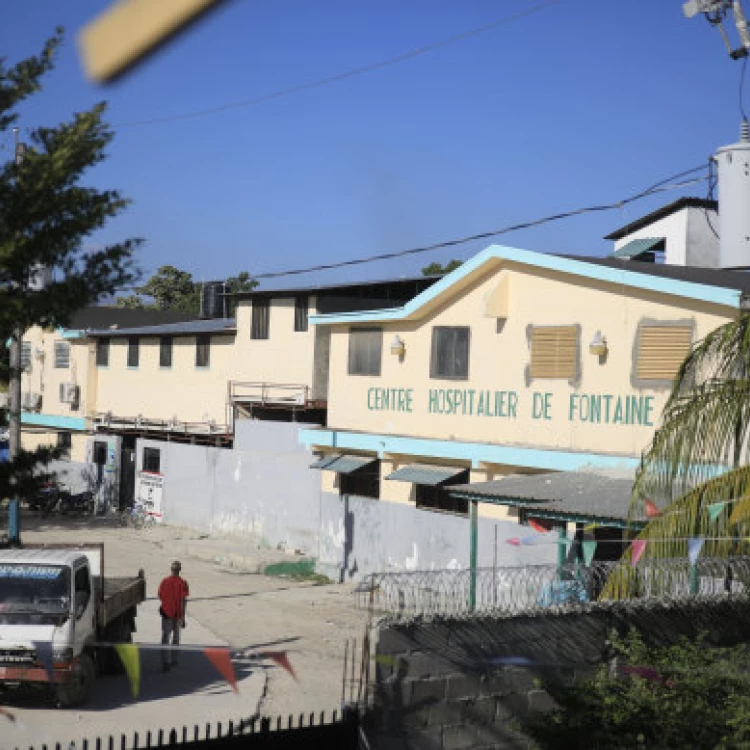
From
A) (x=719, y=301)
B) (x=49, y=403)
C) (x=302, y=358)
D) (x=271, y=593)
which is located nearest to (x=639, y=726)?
(x=719, y=301)

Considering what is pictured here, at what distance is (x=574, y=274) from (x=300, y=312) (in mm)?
13954

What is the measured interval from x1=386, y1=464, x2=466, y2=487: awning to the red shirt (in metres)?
7.20

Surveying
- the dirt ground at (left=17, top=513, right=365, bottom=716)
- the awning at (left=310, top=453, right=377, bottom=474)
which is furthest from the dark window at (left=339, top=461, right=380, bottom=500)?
the dirt ground at (left=17, top=513, right=365, bottom=716)

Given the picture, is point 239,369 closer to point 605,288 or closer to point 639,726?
point 605,288

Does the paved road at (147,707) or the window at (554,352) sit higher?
the window at (554,352)

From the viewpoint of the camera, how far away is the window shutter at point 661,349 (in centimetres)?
1905

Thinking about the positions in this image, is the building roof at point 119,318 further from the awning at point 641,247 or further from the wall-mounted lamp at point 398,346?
the wall-mounted lamp at point 398,346

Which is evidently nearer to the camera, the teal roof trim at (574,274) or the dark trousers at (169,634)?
the dark trousers at (169,634)

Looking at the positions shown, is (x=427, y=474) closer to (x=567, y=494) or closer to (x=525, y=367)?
(x=525, y=367)

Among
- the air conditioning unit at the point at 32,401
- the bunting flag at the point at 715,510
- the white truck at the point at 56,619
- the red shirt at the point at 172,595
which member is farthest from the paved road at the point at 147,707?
the air conditioning unit at the point at 32,401

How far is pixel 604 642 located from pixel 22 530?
2697cm

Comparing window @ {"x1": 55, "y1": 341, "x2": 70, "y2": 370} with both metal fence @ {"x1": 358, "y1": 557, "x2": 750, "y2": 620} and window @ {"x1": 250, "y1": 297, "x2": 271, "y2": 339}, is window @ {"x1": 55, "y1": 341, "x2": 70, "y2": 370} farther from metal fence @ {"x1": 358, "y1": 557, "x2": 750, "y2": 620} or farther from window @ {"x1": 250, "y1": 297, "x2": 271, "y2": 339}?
metal fence @ {"x1": 358, "y1": 557, "x2": 750, "y2": 620}

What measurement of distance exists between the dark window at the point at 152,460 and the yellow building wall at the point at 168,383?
68.3 inches

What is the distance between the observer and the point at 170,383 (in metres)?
38.8
